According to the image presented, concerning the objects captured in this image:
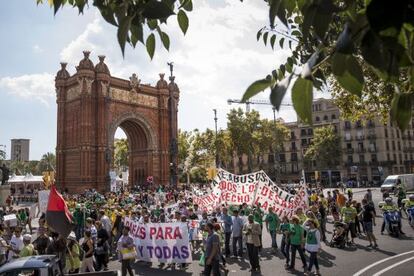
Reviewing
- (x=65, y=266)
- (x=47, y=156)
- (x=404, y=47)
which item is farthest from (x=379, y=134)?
(x=47, y=156)

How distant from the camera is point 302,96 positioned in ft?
3.76

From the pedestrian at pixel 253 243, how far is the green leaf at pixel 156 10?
9618 millimetres

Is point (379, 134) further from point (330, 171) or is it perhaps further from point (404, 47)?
point (404, 47)

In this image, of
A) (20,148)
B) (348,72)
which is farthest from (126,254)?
(20,148)

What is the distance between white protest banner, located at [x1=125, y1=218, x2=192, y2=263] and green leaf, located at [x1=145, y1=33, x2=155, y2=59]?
32.7 ft

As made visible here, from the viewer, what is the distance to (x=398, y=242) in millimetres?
13484

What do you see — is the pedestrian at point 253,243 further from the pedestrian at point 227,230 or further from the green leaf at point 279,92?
the green leaf at point 279,92

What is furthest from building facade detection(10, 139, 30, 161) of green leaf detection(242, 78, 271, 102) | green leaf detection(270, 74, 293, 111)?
green leaf detection(270, 74, 293, 111)

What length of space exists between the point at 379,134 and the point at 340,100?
57.2m

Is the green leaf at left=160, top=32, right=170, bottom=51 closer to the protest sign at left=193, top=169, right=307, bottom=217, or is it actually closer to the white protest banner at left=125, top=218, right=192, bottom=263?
the white protest banner at left=125, top=218, right=192, bottom=263

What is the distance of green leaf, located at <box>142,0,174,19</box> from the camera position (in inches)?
58.4

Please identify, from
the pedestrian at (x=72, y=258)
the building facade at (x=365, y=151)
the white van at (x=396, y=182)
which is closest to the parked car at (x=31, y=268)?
the pedestrian at (x=72, y=258)

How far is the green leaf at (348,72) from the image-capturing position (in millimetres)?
1177

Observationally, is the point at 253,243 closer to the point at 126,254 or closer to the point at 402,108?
the point at 126,254
